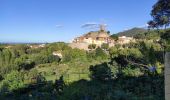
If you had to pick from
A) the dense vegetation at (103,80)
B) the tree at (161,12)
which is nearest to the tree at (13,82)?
the dense vegetation at (103,80)

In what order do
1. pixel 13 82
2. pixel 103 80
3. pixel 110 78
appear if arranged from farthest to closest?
1. pixel 13 82
2. pixel 110 78
3. pixel 103 80

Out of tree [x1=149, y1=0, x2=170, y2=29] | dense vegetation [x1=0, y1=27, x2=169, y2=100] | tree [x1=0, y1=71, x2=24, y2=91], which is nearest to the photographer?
dense vegetation [x1=0, y1=27, x2=169, y2=100]

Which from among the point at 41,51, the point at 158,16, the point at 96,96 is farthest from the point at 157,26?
the point at 41,51

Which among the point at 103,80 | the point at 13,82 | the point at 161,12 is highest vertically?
the point at 161,12

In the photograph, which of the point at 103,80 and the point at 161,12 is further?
the point at 161,12

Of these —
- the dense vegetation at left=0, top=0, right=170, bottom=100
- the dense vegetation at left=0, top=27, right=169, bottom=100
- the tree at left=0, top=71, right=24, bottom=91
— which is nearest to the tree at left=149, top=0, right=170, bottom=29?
the dense vegetation at left=0, top=0, right=170, bottom=100

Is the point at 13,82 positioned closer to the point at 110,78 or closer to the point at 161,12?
the point at 110,78

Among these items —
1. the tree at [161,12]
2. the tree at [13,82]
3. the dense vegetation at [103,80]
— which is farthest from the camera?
the tree at [161,12]

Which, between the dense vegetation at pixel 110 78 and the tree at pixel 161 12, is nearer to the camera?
the dense vegetation at pixel 110 78

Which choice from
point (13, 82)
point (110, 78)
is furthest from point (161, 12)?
point (13, 82)

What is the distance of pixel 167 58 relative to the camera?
2.36 meters

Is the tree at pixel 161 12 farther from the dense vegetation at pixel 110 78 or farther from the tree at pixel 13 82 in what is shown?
the tree at pixel 13 82

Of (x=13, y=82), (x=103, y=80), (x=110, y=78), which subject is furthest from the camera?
(x=13, y=82)

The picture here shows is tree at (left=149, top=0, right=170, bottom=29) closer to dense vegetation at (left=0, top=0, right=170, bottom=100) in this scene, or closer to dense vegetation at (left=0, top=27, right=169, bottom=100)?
dense vegetation at (left=0, top=0, right=170, bottom=100)
